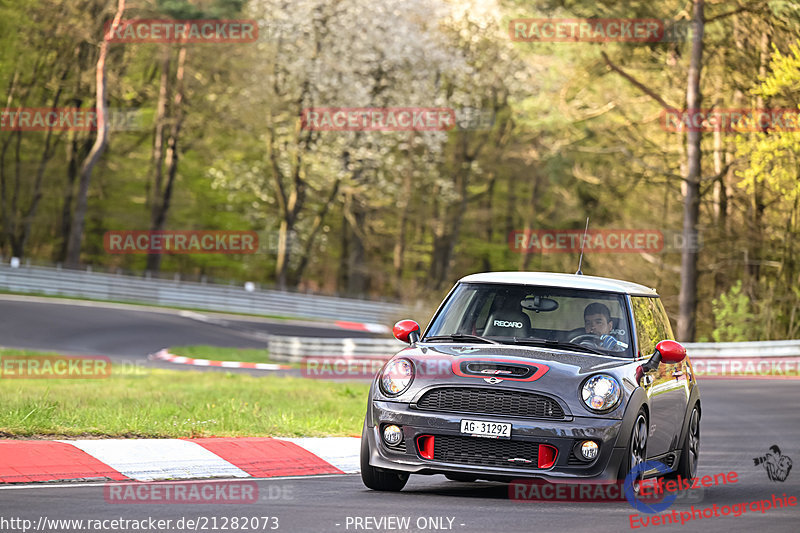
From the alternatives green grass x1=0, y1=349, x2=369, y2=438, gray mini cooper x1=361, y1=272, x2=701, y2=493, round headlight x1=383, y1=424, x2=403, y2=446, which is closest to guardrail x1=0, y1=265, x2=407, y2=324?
green grass x1=0, y1=349, x2=369, y2=438

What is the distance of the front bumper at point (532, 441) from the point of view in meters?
8.39

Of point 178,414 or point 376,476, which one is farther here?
point 178,414

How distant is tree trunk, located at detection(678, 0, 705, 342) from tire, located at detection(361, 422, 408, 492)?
28.6 metres

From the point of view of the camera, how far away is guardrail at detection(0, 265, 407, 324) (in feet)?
154

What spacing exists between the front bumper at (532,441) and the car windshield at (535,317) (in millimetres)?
1011

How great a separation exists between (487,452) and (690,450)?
2659 millimetres

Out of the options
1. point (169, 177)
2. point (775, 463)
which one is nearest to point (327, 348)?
point (169, 177)

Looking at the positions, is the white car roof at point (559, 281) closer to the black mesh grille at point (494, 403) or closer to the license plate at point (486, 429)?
the black mesh grille at point (494, 403)

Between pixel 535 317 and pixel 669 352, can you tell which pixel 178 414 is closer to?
pixel 535 317

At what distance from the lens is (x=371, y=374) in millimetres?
30906

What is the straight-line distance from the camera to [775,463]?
486 inches

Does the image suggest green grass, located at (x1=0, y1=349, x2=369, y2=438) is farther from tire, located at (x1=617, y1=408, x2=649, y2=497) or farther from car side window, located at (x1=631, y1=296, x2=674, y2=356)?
tire, located at (x1=617, y1=408, x2=649, y2=497)

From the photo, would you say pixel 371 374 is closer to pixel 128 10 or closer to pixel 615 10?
pixel 615 10

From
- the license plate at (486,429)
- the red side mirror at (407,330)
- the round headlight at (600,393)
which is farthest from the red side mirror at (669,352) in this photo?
the red side mirror at (407,330)
